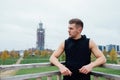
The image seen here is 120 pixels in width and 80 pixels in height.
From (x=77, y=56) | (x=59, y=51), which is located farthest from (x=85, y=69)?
(x=59, y=51)

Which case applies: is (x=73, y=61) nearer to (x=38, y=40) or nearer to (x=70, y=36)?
(x=70, y=36)

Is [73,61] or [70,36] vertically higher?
[70,36]

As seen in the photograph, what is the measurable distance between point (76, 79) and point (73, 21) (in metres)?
0.62

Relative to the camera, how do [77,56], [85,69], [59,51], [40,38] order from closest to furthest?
1. [85,69]
2. [77,56]
3. [59,51]
4. [40,38]

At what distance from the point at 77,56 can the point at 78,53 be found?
1.3 inches

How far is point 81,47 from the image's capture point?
3236mm

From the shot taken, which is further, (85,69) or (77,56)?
(77,56)

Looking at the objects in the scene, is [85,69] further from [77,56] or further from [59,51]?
[59,51]

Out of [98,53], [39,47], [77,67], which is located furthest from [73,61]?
[39,47]

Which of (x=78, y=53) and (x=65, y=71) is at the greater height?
(x=78, y=53)

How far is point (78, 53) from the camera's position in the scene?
10.6 ft

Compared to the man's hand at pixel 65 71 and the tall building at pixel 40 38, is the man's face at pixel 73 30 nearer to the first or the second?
the man's hand at pixel 65 71

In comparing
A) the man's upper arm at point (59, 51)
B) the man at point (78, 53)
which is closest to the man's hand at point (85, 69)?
the man at point (78, 53)

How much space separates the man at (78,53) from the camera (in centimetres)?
319
